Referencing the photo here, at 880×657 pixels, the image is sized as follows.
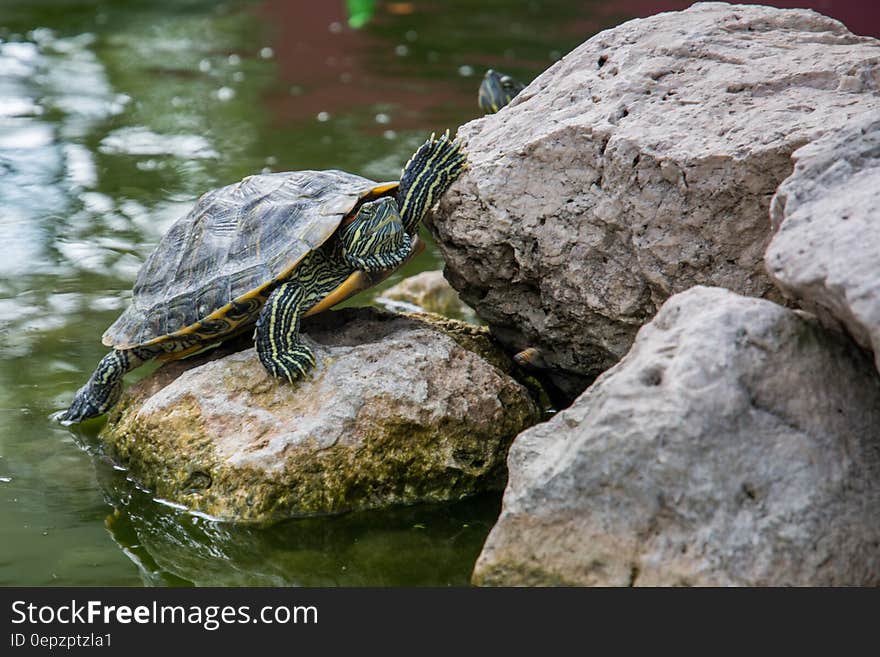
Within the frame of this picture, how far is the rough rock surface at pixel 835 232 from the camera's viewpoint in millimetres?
2256

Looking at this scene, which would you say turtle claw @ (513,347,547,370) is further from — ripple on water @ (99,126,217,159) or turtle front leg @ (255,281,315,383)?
ripple on water @ (99,126,217,159)

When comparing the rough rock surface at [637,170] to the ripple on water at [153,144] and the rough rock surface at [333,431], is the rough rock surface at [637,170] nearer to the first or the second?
the rough rock surface at [333,431]

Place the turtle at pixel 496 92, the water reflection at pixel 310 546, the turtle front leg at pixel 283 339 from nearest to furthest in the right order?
the water reflection at pixel 310 546
the turtle front leg at pixel 283 339
the turtle at pixel 496 92

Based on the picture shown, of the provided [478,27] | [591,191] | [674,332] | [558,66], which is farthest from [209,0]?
[674,332]

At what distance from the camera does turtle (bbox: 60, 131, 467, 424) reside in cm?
336

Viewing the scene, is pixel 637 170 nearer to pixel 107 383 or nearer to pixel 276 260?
pixel 276 260

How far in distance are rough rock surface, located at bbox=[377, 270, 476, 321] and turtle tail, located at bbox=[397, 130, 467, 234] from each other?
1361mm

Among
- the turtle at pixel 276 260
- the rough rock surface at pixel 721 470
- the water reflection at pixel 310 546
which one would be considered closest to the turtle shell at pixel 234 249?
the turtle at pixel 276 260

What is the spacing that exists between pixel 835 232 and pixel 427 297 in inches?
104

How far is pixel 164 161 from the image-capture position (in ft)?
21.0

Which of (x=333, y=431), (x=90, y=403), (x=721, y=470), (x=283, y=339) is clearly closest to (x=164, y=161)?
(x=90, y=403)

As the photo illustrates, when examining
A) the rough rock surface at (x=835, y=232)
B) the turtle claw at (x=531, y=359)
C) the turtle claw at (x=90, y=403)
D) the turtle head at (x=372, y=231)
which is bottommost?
the turtle claw at (x=90, y=403)

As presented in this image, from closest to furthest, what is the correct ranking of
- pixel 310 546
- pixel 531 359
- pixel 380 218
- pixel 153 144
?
pixel 310 546 < pixel 380 218 < pixel 531 359 < pixel 153 144

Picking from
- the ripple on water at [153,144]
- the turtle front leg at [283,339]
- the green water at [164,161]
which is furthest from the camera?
the ripple on water at [153,144]
